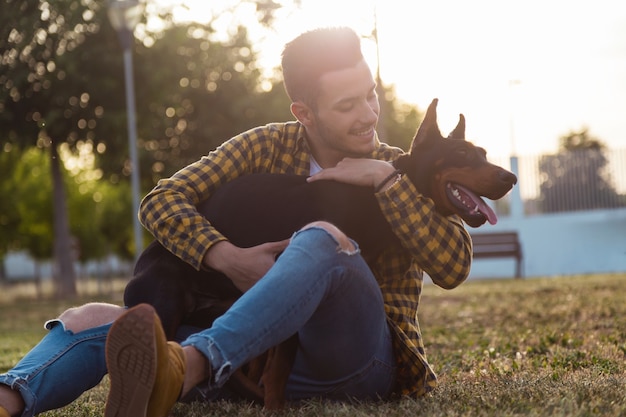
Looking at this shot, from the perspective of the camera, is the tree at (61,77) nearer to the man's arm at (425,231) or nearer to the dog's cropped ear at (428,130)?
the dog's cropped ear at (428,130)

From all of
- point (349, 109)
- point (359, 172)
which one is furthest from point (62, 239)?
point (359, 172)

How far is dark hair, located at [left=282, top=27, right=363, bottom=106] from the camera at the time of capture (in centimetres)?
346

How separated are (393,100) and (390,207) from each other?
112 ft

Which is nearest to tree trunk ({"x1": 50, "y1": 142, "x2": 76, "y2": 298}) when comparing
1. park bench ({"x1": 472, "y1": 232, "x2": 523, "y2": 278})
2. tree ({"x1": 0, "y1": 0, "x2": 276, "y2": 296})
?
tree ({"x1": 0, "y1": 0, "x2": 276, "y2": 296})

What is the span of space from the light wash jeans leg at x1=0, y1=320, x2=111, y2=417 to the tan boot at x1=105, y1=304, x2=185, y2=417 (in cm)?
57

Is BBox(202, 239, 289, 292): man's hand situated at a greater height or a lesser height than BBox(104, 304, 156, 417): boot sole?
greater

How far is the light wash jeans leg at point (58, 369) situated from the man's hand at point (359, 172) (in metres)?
1.00

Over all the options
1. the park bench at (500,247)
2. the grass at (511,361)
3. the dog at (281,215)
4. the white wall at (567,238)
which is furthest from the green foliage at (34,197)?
the dog at (281,215)

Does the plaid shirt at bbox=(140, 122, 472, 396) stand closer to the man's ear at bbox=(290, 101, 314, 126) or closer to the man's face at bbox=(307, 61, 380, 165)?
the man's ear at bbox=(290, 101, 314, 126)

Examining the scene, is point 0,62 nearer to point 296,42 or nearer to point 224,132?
point 224,132

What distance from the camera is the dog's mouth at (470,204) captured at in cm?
327

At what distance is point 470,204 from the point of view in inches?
131

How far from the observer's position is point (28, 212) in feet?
105

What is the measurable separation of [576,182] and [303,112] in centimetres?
2068
